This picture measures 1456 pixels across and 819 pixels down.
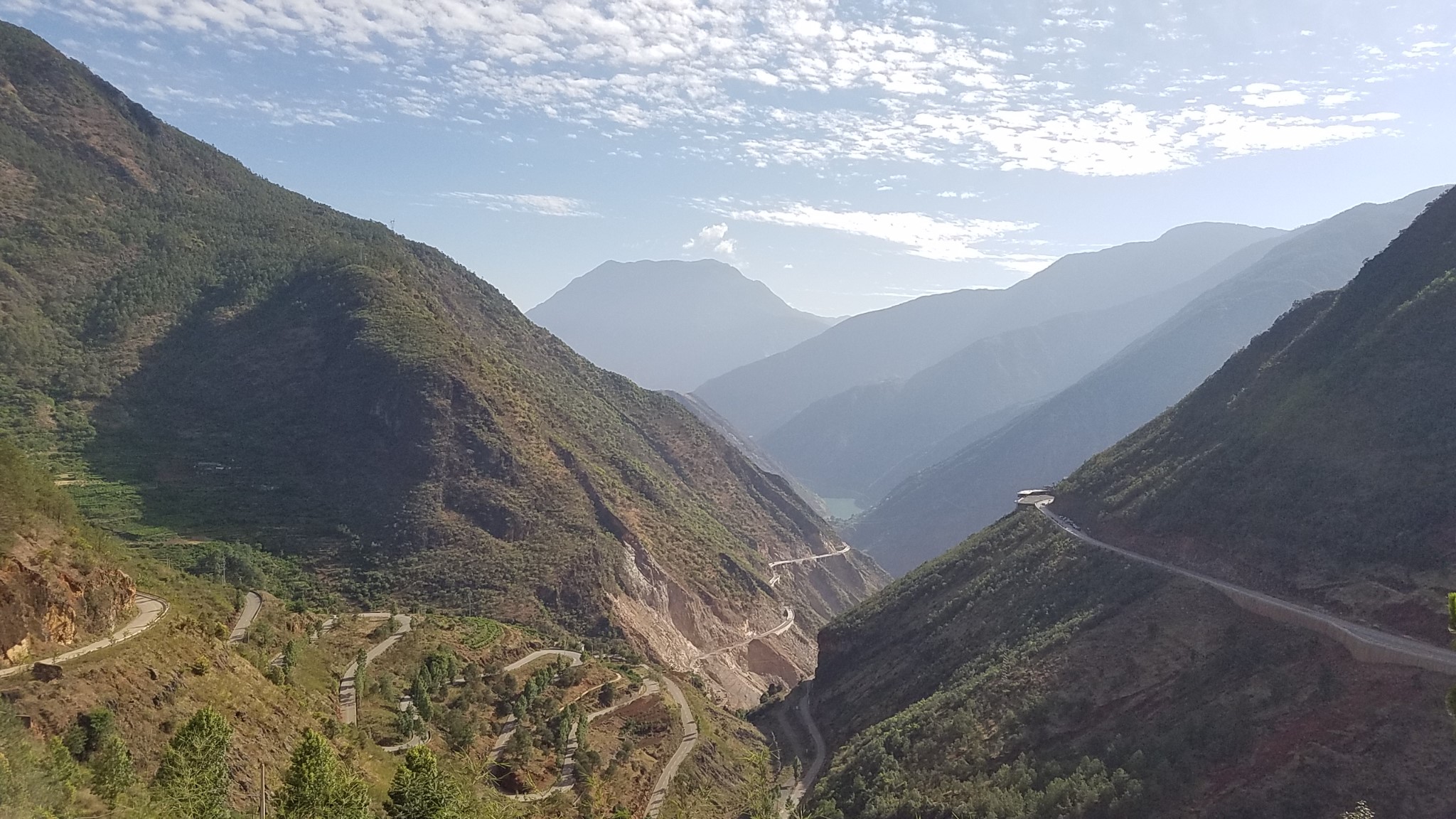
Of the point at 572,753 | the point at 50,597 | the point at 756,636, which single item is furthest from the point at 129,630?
the point at 756,636

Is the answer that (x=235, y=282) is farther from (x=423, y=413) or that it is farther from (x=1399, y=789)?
(x=1399, y=789)

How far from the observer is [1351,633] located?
93.9 feet

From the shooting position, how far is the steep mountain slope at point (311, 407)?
56.8m

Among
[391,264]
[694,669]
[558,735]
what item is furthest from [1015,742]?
[391,264]

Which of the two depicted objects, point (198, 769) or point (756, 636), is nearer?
point (198, 769)

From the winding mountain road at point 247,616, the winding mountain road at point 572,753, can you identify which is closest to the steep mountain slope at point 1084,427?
the winding mountain road at point 572,753

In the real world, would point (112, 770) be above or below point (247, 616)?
above

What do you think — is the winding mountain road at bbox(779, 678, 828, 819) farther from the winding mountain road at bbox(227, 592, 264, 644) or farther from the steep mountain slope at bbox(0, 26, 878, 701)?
the winding mountain road at bbox(227, 592, 264, 644)

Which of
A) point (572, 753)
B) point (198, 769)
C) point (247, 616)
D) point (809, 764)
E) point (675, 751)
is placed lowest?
point (809, 764)

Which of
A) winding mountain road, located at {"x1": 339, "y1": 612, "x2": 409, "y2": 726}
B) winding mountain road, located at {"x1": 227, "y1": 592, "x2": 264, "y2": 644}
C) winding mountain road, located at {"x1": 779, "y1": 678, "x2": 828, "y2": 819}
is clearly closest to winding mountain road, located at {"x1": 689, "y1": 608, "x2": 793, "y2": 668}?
winding mountain road, located at {"x1": 779, "y1": 678, "x2": 828, "y2": 819}

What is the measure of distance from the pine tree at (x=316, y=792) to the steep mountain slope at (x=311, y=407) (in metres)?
33.0

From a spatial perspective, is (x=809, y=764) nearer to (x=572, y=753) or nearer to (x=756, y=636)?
(x=572, y=753)

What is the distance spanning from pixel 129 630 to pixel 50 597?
2.74 m

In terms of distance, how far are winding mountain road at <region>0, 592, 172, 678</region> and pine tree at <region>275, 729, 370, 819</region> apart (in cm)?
680
